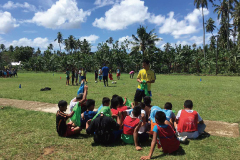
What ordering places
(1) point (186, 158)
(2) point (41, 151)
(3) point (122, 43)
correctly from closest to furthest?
1. (1) point (186, 158)
2. (2) point (41, 151)
3. (3) point (122, 43)

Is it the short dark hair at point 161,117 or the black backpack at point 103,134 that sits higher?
the short dark hair at point 161,117

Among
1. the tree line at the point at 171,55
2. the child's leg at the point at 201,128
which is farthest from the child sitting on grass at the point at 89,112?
the tree line at the point at 171,55

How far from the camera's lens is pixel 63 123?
14.6ft

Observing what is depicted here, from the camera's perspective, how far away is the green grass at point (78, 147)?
140 inches

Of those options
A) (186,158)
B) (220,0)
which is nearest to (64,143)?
(186,158)

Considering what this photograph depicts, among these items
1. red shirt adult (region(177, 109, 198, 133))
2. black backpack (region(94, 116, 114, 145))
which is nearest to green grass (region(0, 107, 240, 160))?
black backpack (region(94, 116, 114, 145))

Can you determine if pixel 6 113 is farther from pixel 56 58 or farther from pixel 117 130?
pixel 56 58

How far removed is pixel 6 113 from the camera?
6.59 meters

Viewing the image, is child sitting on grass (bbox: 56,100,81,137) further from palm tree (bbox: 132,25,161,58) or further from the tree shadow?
palm tree (bbox: 132,25,161,58)

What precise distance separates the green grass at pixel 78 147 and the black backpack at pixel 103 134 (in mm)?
146

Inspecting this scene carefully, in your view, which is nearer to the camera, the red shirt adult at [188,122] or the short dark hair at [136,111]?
the short dark hair at [136,111]

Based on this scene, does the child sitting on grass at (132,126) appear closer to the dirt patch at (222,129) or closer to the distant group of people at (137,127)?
the distant group of people at (137,127)

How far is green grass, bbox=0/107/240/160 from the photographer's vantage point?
3564 millimetres

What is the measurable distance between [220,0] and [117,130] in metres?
50.0
